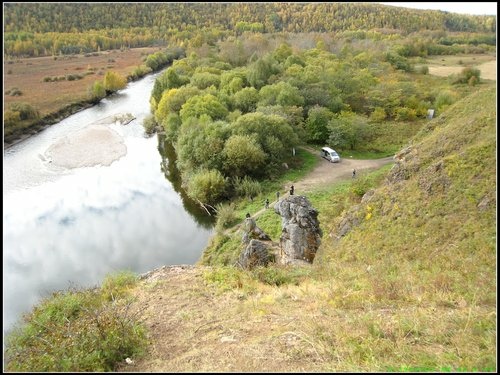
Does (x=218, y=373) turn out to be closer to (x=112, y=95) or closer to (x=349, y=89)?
(x=349, y=89)

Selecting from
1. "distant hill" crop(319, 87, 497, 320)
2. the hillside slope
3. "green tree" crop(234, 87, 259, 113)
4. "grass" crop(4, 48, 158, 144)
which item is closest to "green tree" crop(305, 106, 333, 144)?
"green tree" crop(234, 87, 259, 113)

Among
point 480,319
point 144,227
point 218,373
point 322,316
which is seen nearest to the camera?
point 218,373

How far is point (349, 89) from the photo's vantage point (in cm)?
5212

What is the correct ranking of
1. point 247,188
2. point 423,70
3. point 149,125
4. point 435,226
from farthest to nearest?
point 423,70
point 149,125
point 247,188
point 435,226

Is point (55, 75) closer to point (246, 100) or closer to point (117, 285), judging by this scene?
point (246, 100)

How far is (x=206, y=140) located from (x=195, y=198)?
16.2 ft

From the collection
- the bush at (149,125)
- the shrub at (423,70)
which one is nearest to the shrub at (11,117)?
the bush at (149,125)

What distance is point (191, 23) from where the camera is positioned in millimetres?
100438

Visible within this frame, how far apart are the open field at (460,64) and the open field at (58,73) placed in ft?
190

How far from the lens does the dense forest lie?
90.4 meters

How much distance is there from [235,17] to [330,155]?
6214 centimetres

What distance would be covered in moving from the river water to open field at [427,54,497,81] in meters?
52.4

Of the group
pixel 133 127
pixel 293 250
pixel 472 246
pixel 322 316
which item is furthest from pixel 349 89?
pixel 322 316

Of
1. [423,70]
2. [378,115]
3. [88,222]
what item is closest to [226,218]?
[88,222]
